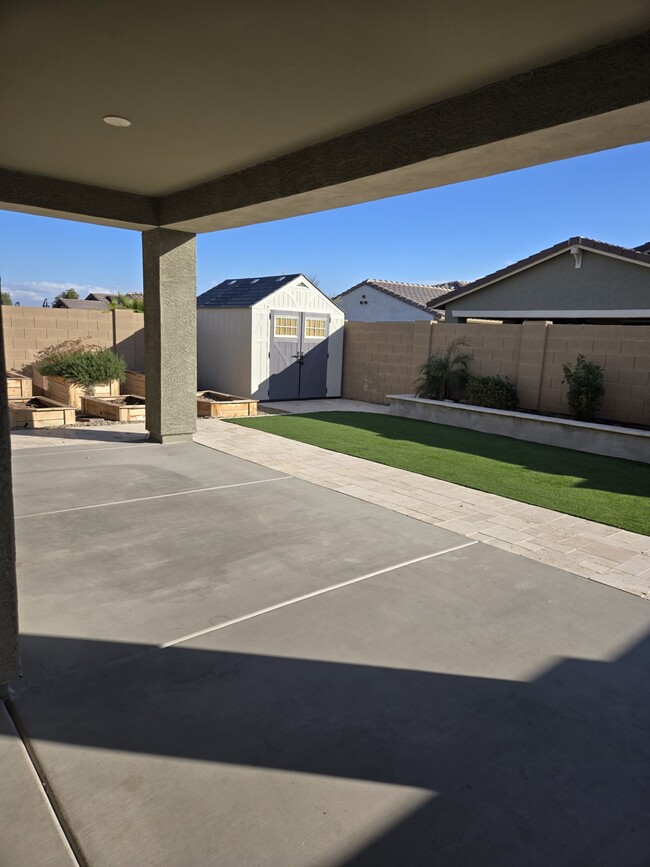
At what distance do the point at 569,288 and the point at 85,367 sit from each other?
489 inches

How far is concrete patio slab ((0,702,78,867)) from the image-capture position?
5.88ft

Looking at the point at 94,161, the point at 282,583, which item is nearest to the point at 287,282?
the point at 94,161

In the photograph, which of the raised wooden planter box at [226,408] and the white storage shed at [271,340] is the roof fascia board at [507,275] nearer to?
the white storage shed at [271,340]

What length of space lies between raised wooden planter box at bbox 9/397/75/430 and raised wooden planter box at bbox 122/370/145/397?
1.96 metres

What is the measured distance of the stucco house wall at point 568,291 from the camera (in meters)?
14.4

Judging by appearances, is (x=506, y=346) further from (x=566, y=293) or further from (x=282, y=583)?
(x=282, y=583)

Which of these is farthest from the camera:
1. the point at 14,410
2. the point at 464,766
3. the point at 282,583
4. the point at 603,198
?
the point at 603,198

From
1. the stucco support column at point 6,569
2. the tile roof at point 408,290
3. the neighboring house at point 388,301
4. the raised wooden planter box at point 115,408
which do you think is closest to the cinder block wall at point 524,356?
the raised wooden planter box at point 115,408

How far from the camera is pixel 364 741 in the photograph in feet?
7.83

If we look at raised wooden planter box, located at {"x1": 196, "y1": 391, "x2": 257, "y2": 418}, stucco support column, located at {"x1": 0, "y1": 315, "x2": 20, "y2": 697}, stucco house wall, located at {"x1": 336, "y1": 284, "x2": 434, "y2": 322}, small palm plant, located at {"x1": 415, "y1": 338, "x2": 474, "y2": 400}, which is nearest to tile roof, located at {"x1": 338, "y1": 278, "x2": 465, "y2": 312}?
stucco house wall, located at {"x1": 336, "y1": 284, "x2": 434, "y2": 322}

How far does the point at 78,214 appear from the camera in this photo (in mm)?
7020

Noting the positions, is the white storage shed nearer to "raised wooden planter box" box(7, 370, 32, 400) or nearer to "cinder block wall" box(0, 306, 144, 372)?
"cinder block wall" box(0, 306, 144, 372)

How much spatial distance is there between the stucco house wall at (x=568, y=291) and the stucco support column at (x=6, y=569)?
15.0 m

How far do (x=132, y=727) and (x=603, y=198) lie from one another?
26.7 metres
